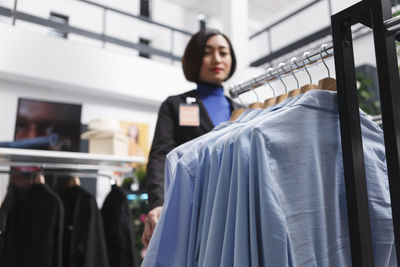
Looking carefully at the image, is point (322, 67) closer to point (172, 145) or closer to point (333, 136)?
point (333, 136)

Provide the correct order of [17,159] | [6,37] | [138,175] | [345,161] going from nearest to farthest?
[345,161]
[17,159]
[6,37]
[138,175]

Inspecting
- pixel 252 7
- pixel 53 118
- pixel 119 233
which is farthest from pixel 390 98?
pixel 252 7

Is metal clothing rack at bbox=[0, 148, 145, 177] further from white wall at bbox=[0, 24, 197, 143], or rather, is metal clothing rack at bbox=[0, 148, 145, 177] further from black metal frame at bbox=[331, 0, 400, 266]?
black metal frame at bbox=[331, 0, 400, 266]

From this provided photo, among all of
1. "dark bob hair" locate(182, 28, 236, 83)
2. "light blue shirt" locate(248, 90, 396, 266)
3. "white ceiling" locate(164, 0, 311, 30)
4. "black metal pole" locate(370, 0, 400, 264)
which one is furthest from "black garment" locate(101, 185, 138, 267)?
"white ceiling" locate(164, 0, 311, 30)

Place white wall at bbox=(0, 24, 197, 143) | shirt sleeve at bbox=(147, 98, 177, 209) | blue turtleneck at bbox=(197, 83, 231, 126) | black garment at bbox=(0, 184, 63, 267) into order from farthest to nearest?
white wall at bbox=(0, 24, 197, 143), black garment at bbox=(0, 184, 63, 267), blue turtleneck at bbox=(197, 83, 231, 126), shirt sleeve at bbox=(147, 98, 177, 209)

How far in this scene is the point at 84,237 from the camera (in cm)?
196

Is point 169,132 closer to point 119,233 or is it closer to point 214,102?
point 214,102

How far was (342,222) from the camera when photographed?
0.79m

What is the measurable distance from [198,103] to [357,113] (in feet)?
2.70

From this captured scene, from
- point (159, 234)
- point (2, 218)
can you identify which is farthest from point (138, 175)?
point (159, 234)

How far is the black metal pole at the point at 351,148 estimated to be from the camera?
27.2 inches

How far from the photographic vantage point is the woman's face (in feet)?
5.03

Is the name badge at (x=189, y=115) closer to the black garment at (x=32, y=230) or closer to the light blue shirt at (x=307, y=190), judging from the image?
the light blue shirt at (x=307, y=190)

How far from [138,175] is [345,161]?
2887 mm
